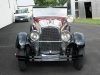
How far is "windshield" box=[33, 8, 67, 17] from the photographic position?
25.2 ft

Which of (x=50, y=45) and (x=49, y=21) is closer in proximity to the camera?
(x=50, y=45)

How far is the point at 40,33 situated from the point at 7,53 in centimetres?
297

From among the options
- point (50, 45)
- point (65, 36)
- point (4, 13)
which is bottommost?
point (50, 45)

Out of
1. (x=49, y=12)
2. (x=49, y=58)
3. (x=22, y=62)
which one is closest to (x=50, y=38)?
(x=49, y=58)

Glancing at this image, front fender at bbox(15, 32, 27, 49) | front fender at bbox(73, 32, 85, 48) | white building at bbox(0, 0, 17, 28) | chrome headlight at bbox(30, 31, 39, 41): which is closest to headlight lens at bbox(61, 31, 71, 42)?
front fender at bbox(73, 32, 85, 48)

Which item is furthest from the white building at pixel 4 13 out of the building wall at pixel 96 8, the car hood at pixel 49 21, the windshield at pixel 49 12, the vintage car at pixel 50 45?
the vintage car at pixel 50 45

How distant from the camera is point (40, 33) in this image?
646 centimetres

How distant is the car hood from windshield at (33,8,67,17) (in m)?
0.39

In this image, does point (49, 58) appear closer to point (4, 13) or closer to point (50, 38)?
point (50, 38)

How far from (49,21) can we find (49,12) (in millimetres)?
905

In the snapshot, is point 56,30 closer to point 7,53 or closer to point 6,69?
point 6,69

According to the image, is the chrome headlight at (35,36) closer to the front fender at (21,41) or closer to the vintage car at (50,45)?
the vintage car at (50,45)

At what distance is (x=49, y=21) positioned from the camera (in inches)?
274

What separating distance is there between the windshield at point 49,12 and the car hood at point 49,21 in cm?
39
